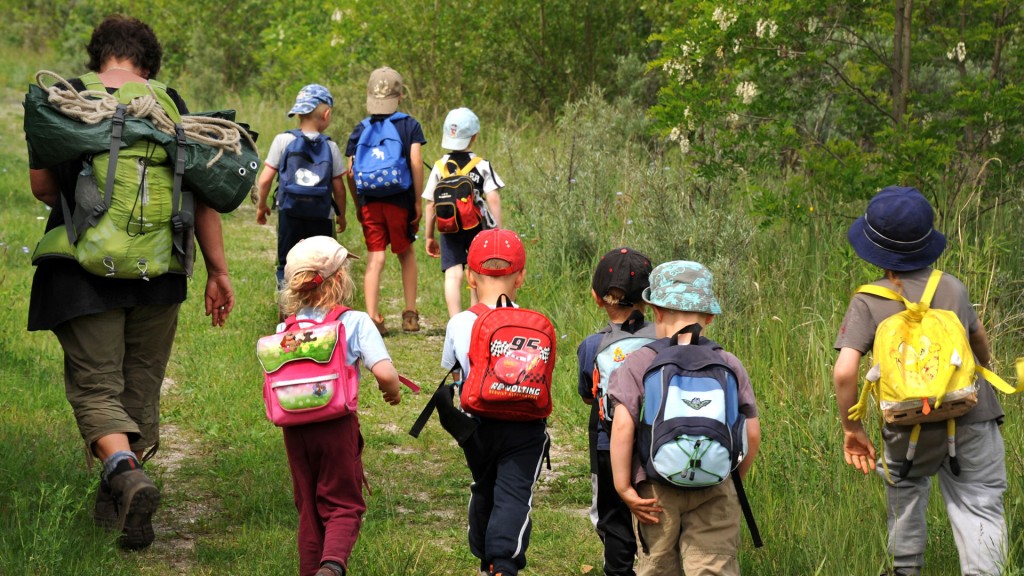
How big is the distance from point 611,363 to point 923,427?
3.47ft

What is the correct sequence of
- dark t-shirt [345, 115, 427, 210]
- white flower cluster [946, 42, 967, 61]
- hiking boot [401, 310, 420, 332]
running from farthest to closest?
1. hiking boot [401, 310, 420, 332]
2. dark t-shirt [345, 115, 427, 210]
3. white flower cluster [946, 42, 967, 61]

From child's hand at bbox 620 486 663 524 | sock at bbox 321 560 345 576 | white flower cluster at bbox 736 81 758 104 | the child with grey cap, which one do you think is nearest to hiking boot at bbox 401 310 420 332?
white flower cluster at bbox 736 81 758 104

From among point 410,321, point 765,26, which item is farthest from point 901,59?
point 410,321

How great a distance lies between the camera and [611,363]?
12.7 ft

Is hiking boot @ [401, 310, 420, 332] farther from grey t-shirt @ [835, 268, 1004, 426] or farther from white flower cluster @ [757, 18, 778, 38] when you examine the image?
grey t-shirt @ [835, 268, 1004, 426]

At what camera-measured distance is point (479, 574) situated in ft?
14.1

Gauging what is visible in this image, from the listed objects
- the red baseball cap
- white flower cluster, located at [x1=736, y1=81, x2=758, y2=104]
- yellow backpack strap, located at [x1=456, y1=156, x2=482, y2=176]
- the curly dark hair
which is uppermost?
white flower cluster, located at [x1=736, y1=81, x2=758, y2=104]

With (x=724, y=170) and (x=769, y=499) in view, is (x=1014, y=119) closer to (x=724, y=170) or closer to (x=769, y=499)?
(x=724, y=170)

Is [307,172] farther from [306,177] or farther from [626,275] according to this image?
[626,275]

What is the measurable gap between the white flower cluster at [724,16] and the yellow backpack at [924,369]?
14.2 ft

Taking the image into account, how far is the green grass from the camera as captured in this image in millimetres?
4266

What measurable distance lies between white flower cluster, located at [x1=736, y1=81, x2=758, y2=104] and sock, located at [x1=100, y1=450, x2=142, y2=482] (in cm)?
512

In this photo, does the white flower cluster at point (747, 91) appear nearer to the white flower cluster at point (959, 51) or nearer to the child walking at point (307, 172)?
the white flower cluster at point (959, 51)

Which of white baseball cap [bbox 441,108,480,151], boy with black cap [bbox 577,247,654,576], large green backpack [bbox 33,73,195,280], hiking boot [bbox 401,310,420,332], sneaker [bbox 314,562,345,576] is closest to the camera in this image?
sneaker [bbox 314,562,345,576]
